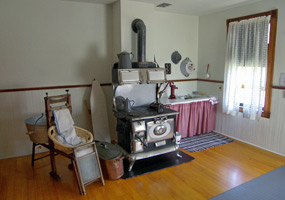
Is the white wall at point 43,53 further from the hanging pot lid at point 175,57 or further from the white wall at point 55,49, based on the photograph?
the hanging pot lid at point 175,57

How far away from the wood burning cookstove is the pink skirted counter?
550mm

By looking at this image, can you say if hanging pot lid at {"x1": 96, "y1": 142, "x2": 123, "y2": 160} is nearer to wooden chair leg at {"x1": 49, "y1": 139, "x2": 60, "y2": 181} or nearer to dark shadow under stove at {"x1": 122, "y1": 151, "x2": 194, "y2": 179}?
dark shadow under stove at {"x1": 122, "y1": 151, "x2": 194, "y2": 179}

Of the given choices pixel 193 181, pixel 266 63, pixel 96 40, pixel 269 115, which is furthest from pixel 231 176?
pixel 96 40

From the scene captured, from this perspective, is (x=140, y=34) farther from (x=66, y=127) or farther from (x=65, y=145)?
(x=65, y=145)

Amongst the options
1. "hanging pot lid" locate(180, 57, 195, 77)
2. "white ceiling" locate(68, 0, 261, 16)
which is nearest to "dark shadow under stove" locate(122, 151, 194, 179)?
"hanging pot lid" locate(180, 57, 195, 77)

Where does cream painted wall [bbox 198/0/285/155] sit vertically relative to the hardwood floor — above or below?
above

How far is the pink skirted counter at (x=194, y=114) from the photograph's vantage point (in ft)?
12.3

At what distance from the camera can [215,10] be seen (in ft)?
13.1

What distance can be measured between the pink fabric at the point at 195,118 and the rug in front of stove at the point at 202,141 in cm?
10

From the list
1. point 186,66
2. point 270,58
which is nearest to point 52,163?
point 186,66

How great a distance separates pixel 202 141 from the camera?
382cm

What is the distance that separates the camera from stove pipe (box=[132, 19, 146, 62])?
129 inches

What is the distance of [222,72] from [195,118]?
3.30ft

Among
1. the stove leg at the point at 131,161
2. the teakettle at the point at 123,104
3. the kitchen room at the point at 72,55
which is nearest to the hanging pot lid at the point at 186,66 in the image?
the kitchen room at the point at 72,55
